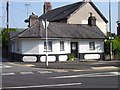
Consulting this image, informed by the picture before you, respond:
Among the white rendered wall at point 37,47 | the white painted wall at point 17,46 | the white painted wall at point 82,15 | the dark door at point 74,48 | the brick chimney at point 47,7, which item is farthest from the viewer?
the brick chimney at point 47,7

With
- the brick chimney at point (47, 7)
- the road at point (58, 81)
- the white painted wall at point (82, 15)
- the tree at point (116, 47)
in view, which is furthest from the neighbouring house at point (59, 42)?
the brick chimney at point (47, 7)

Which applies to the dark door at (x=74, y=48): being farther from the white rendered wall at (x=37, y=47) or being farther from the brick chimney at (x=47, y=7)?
the brick chimney at (x=47, y=7)

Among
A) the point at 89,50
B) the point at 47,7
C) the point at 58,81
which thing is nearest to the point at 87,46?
the point at 89,50

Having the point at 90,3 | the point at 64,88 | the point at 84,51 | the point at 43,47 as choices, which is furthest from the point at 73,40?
the point at 64,88

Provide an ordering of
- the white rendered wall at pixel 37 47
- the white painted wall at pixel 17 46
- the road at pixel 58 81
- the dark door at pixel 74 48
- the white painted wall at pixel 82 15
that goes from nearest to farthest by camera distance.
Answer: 1. the road at pixel 58 81
2. the white rendered wall at pixel 37 47
3. the white painted wall at pixel 17 46
4. the dark door at pixel 74 48
5. the white painted wall at pixel 82 15

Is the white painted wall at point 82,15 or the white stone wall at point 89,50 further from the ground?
the white painted wall at point 82,15

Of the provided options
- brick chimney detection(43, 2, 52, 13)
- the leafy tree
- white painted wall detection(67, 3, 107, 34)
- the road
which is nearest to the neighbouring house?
the leafy tree

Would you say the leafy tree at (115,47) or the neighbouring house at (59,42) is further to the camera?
the leafy tree at (115,47)

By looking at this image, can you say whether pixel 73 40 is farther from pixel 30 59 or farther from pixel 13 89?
pixel 13 89

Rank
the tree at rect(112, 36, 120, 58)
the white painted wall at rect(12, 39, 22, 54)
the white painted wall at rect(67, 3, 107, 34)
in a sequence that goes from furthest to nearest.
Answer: the white painted wall at rect(67, 3, 107, 34) < the tree at rect(112, 36, 120, 58) < the white painted wall at rect(12, 39, 22, 54)

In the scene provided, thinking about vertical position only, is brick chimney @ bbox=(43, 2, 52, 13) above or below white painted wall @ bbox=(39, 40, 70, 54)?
above

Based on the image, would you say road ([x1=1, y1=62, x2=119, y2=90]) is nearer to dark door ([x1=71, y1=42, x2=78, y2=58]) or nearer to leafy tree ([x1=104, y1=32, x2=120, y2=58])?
dark door ([x1=71, y1=42, x2=78, y2=58])

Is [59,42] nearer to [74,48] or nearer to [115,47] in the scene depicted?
[74,48]

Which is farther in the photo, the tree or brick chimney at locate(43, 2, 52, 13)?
brick chimney at locate(43, 2, 52, 13)
